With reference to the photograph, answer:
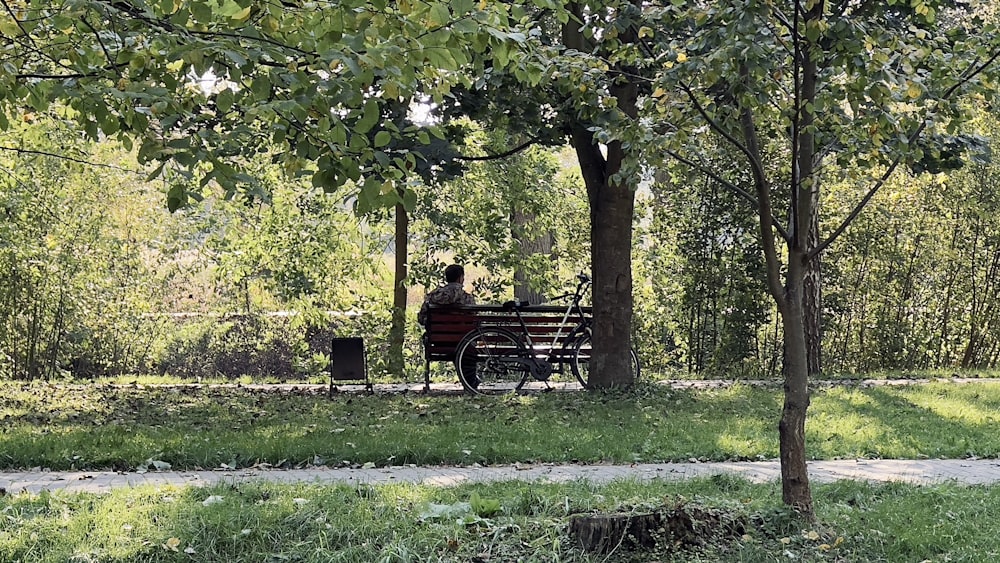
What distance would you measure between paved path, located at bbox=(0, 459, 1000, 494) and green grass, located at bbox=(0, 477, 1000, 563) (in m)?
0.64

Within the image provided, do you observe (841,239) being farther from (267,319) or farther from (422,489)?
(422,489)

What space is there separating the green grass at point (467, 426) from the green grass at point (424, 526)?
1593 millimetres

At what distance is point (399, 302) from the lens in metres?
15.5

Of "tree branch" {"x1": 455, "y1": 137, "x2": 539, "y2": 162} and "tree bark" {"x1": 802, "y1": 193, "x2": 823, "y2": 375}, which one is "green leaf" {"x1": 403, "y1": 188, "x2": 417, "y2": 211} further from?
"tree bark" {"x1": 802, "y1": 193, "x2": 823, "y2": 375}

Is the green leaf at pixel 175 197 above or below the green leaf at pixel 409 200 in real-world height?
below

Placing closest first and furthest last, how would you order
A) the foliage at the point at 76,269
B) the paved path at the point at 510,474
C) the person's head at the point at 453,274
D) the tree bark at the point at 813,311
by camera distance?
1. the paved path at the point at 510,474
2. the person's head at the point at 453,274
3. the foliage at the point at 76,269
4. the tree bark at the point at 813,311

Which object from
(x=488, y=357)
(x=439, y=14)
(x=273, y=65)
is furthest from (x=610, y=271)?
(x=439, y=14)

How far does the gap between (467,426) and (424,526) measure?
3.89m

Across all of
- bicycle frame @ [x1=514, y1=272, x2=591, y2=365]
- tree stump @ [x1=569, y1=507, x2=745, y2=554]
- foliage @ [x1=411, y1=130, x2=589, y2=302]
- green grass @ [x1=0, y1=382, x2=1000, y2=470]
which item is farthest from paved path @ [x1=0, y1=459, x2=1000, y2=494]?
foliage @ [x1=411, y1=130, x2=589, y2=302]

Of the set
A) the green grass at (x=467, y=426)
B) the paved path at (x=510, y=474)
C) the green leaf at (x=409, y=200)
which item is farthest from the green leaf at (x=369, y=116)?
the green grass at (x=467, y=426)

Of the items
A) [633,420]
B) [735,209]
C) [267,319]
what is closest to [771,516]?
[633,420]

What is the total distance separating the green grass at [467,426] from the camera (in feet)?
24.6

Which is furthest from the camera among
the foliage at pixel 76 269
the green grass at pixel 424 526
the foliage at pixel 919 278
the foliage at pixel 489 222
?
the foliage at pixel 489 222

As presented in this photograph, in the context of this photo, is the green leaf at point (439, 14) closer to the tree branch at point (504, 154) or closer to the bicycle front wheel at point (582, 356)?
the tree branch at point (504, 154)
